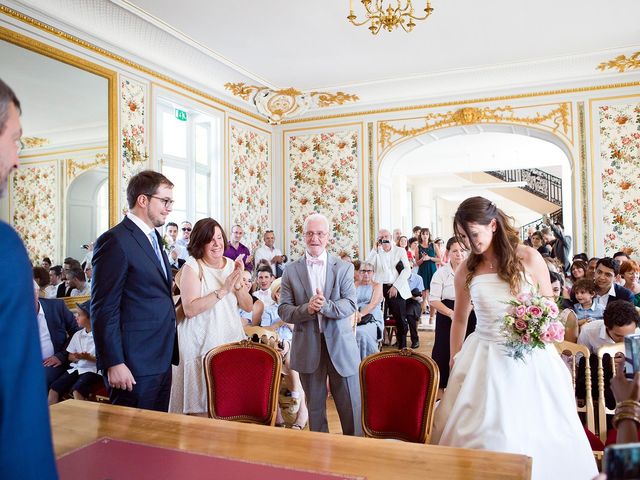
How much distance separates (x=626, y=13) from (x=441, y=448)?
655 centimetres

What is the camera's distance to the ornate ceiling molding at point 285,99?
8.62 metres

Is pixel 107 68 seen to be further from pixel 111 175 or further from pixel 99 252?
pixel 99 252

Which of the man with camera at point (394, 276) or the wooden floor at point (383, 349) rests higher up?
the man with camera at point (394, 276)

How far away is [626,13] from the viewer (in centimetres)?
623

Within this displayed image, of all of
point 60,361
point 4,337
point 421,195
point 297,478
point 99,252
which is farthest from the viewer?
point 421,195

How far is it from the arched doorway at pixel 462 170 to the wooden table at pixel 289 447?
757 centimetres

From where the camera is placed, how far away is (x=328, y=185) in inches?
376

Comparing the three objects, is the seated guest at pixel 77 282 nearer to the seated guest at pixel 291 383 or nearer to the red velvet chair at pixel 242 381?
the seated guest at pixel 291 383

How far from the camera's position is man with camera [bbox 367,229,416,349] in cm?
729

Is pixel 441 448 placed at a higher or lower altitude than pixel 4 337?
lower

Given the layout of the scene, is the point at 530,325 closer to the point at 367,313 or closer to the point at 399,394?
the point at 399,394

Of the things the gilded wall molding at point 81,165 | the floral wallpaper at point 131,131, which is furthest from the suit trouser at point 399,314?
the gilded wall molding at point 81,165

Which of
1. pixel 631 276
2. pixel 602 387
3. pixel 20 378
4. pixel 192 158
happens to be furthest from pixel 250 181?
pixel 20 378

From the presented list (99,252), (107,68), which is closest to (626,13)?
(107,68)
